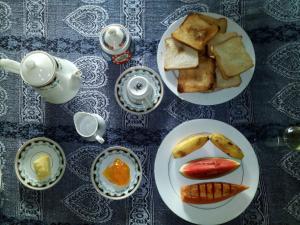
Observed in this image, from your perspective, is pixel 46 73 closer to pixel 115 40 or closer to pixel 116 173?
pixel 115 40

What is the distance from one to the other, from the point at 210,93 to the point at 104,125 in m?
0.32

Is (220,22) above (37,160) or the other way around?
above

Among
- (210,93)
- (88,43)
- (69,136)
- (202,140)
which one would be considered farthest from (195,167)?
(88,43)

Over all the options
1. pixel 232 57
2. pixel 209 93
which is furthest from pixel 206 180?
pixel 232 57

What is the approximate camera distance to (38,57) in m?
1.17

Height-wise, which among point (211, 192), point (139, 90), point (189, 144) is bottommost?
point (211, 192)

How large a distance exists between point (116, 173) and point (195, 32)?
0.46m

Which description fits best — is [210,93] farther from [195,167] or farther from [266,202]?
[266,202]

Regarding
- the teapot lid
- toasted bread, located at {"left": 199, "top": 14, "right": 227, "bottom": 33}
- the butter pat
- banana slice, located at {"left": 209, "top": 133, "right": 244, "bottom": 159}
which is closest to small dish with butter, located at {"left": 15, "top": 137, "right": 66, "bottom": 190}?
the butter pat

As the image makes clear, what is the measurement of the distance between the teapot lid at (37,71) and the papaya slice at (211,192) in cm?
50

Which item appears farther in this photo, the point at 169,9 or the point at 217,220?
the point at 169,9

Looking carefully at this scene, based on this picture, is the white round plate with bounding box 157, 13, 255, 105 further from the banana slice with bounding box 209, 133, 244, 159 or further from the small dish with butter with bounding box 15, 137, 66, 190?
the small dish with butter with bounding box 15, 137, 66, 190

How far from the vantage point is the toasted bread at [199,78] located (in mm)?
1234

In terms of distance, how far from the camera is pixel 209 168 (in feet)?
4.02
